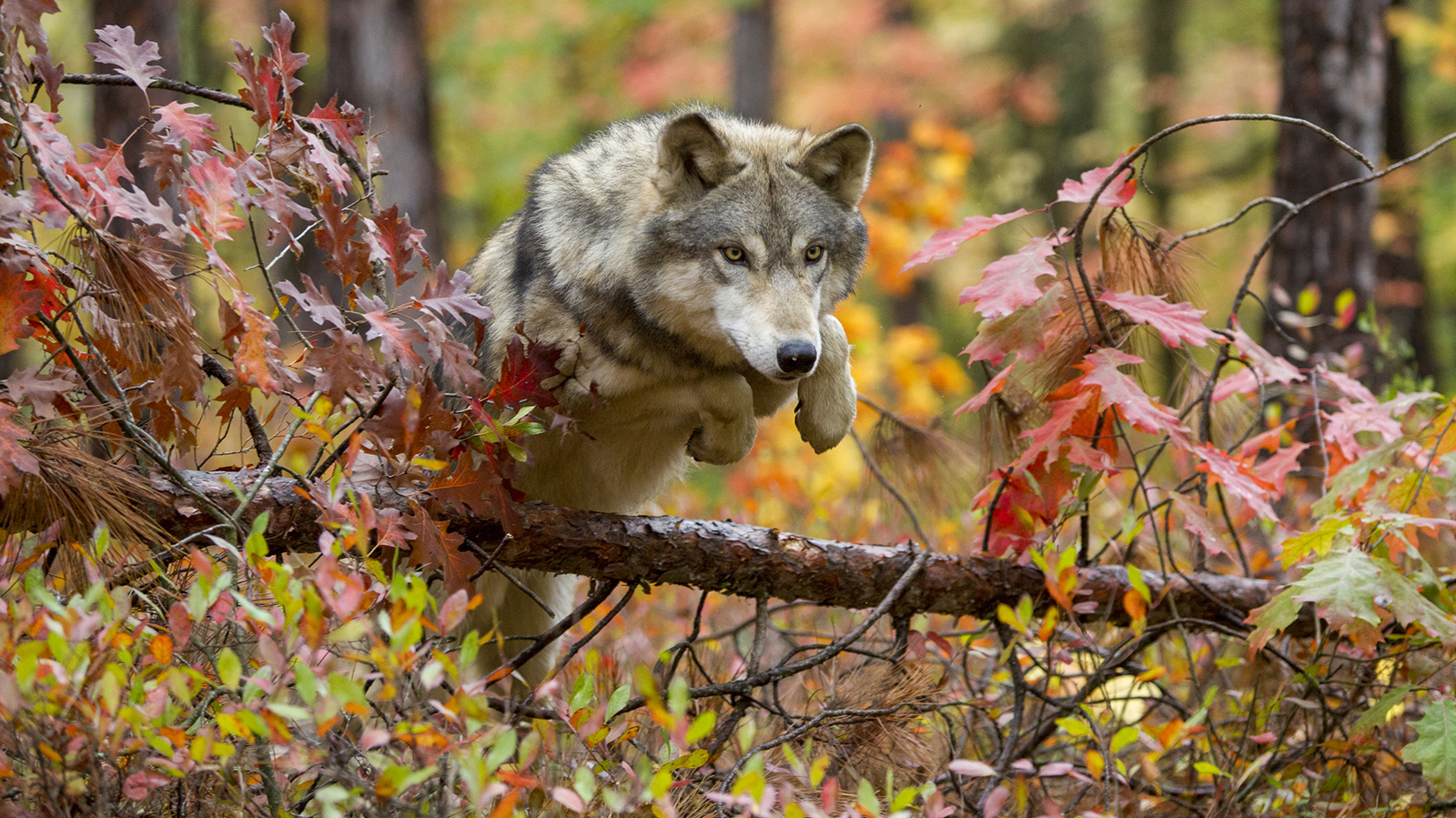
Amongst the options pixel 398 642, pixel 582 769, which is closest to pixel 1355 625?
pixel 582 769

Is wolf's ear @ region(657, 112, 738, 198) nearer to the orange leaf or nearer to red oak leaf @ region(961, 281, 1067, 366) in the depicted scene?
red oak leaf @ region(961, 281, 1067, 366)

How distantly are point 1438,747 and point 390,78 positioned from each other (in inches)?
354

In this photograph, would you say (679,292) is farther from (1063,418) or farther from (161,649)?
(161,649)

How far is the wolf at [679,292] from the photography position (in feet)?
11.4

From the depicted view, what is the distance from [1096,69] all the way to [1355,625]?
1601 cm

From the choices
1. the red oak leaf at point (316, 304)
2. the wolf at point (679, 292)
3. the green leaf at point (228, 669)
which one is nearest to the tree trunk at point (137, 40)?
the wolf at point (679, 292)

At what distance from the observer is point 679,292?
350 centimetres

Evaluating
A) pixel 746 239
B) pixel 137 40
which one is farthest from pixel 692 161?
pixel 137 40

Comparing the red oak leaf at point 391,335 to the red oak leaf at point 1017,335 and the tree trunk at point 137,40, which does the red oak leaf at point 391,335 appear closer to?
the red oak leaf at point 1017,335

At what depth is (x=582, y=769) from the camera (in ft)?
5.68

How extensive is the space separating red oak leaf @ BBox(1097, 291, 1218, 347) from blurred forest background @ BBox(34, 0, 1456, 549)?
21.0 feet

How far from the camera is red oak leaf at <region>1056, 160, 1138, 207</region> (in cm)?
298

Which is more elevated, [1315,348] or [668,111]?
[668,111]

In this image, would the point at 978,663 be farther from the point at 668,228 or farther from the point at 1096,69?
the point at 1096,69
